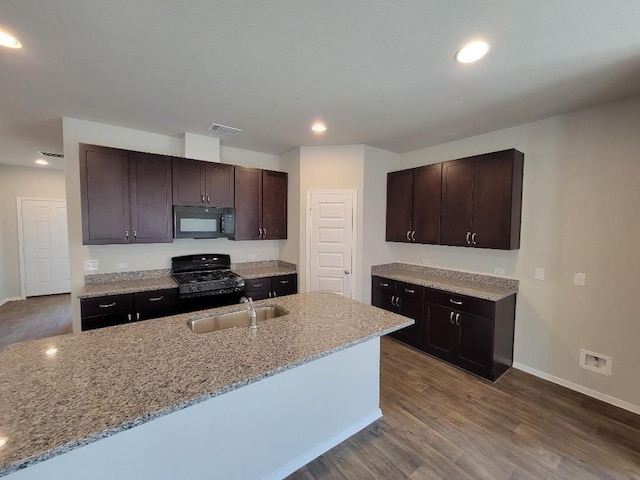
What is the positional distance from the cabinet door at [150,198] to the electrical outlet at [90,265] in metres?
0.57

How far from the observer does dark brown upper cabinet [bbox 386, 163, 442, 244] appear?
3697 mm

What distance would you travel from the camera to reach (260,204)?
4148mm

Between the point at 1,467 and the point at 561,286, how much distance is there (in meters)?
4.01

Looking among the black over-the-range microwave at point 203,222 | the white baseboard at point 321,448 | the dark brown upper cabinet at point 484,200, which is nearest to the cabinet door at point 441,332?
the dark brown upper cabinet at point 484,200

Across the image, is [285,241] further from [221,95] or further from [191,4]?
[191,4]

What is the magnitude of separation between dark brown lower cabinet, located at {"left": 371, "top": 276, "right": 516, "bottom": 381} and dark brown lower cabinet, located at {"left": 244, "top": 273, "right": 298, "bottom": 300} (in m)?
1.56

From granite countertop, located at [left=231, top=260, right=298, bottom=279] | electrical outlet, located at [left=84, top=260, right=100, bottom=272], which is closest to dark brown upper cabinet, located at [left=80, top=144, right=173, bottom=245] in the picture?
electrical outlet, located at [left=84, top=260, right=100, bottom=272]

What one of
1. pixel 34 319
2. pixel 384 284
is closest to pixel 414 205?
pixel 384 284

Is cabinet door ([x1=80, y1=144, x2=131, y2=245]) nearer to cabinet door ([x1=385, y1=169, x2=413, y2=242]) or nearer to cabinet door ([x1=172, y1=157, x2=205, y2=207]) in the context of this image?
cabinet door ([x1=172, y1=157, x2=205, y2=207])

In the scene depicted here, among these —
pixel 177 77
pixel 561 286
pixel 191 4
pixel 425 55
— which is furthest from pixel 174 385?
pixel 561 286

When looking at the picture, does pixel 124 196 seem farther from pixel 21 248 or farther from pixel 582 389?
pixel 582 389

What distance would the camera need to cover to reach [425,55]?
1.86 metres

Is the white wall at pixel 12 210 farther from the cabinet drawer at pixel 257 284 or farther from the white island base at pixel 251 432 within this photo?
the white island base at pixel 251 432

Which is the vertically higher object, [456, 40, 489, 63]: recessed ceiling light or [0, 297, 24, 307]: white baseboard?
[456, 40, 489, 63]: recessed ceiling light
